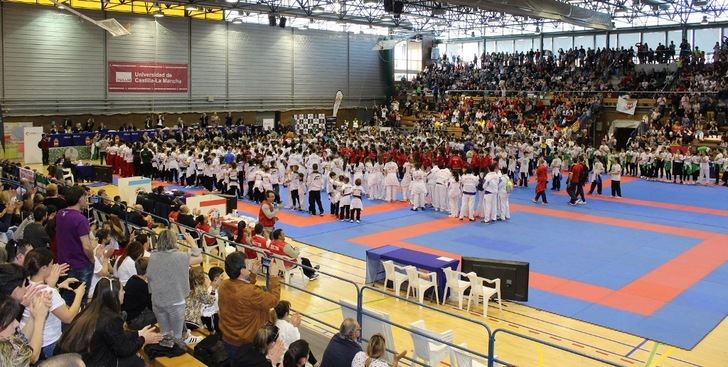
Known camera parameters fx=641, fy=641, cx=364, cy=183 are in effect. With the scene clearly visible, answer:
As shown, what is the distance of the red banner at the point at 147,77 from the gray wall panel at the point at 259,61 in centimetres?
368

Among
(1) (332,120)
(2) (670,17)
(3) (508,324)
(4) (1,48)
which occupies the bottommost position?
(3) (508,324)

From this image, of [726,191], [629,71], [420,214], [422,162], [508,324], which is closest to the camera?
[508,324]

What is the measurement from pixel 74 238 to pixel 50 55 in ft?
101

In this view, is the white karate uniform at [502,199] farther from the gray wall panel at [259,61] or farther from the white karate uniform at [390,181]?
the gray wall panel at [259,61]

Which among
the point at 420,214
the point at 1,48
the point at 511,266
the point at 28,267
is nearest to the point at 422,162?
the point at 420,214

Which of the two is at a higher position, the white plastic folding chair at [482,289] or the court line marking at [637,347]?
the white plastic folding chair at [482,289]

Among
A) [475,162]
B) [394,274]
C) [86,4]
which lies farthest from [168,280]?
[86,4]

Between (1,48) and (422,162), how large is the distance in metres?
23.4

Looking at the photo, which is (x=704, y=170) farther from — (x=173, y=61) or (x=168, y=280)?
(x=173, y=61)

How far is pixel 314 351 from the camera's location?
331 inches

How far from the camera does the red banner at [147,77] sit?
122 ft

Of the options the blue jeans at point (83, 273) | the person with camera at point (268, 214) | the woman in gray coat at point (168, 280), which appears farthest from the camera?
the person with camera at point (268, 214)

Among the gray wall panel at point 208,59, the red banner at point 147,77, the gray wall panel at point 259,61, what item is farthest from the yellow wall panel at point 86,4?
the gray wall panel at point 259,61

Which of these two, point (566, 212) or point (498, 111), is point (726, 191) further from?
point (498, 111)
